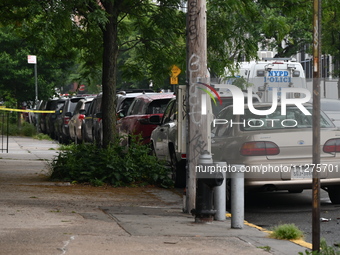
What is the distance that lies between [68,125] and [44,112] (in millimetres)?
6888

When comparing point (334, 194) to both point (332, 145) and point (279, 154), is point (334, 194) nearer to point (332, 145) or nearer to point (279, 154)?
point (332, 145)

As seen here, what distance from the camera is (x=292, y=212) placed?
1219cm

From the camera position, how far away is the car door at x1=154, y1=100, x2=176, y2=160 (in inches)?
630

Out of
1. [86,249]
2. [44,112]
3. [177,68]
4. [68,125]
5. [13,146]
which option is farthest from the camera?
[44,112]

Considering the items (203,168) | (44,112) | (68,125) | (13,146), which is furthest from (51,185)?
(44,112)

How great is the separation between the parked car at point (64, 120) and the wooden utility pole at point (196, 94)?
2133 centimetres

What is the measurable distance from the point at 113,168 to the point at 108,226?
5075 mm

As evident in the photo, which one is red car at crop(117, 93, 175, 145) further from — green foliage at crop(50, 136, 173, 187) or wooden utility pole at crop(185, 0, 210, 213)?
wooden utility pole at crop(185, 0, 210, 213)

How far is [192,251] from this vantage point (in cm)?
816

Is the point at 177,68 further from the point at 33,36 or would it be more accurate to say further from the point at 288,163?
the point at 288,163

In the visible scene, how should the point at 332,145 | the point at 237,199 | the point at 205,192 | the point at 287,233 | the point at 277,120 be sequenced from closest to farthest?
1. the point at 287,233
2. the point at 237,199
3. the point at 205,192
4. the point at 332,145
5. the point at 277,120

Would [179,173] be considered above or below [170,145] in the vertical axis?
below

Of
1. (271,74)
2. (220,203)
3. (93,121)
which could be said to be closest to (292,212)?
(220,203)

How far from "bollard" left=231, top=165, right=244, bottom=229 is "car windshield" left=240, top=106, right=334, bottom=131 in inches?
93.3
